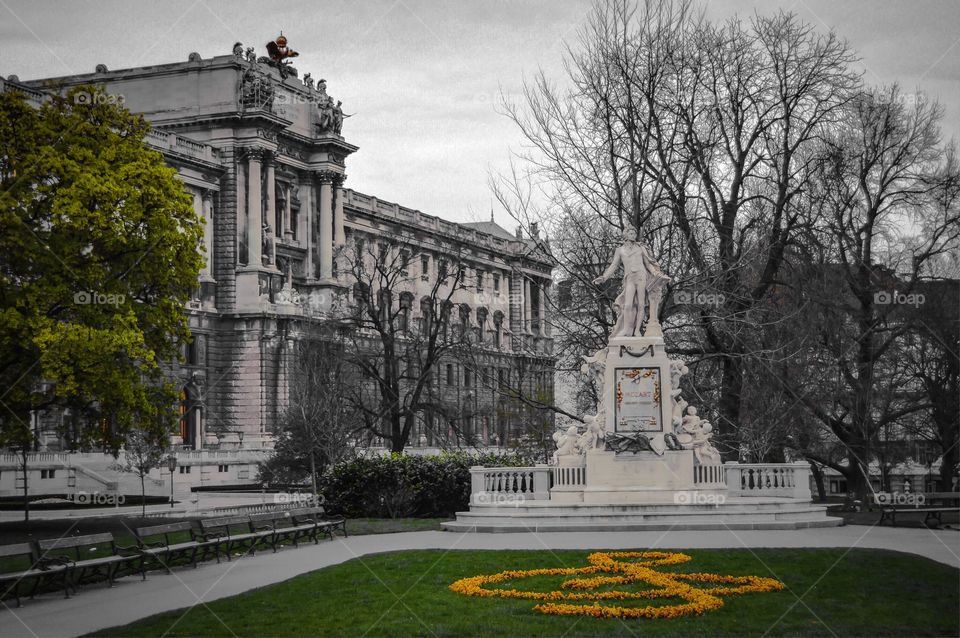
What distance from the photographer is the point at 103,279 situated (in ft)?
94.5

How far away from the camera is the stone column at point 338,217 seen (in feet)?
255

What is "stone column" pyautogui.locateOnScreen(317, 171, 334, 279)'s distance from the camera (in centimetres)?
7612

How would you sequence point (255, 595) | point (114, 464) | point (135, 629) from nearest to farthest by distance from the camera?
1. point (135, 629)
2. point (255, 595)
3. point (114, 464)

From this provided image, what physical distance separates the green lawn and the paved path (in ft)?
2.30

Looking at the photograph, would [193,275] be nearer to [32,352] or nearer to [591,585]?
[32,352]

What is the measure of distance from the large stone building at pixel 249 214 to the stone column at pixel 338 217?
0.34ft

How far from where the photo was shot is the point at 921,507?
80.0 ft

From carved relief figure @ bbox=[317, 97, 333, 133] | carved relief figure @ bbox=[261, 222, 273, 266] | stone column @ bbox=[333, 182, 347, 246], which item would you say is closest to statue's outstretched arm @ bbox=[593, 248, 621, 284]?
carved relief figure @ bbox=[261, 222, 273, 266]

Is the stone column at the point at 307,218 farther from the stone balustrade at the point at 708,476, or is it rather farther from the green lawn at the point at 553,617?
the green lawn at the point at 553,617

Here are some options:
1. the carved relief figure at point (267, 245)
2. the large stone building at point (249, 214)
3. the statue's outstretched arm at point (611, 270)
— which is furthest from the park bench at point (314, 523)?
the carved relief figure at point (267, 245)

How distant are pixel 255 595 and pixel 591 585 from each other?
4201 mm

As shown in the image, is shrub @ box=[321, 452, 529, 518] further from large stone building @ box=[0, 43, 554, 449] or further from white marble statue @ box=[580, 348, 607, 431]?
large stone building @ box=[0, 43, 554, 449]

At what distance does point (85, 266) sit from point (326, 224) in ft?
160

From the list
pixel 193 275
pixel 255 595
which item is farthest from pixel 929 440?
pixel 255 595
